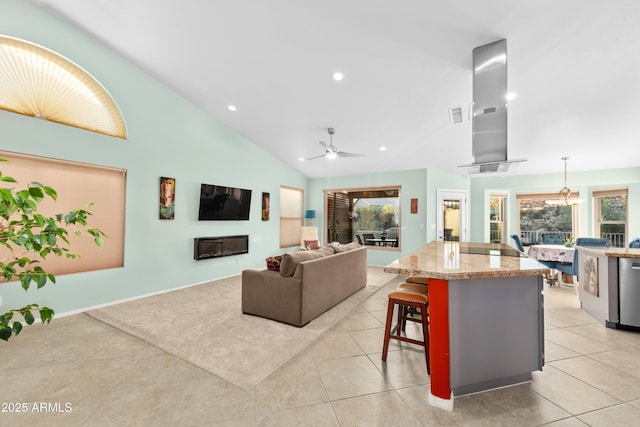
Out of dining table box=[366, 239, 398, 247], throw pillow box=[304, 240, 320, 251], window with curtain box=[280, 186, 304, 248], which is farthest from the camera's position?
window with curtain box=[280, 186, 304, 248]

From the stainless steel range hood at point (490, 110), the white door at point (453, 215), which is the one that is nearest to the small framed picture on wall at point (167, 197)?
the stainless steel range hood at point (490, 110)

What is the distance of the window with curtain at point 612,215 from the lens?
19.8 ft

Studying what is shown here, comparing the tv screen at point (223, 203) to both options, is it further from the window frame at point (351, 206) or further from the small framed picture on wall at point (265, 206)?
the window frame at point (351, 206)

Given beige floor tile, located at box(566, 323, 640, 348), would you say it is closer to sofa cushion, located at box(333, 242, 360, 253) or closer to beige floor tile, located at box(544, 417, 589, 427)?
beige floor tile, located at box(544, 417, 589, 427)

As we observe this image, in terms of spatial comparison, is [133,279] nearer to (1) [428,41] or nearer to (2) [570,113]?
(1) [428,41]

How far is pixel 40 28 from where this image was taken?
10.7 feet

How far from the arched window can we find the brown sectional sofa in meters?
3.05

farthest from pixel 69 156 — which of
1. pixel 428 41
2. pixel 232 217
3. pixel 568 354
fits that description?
pixel 568 354

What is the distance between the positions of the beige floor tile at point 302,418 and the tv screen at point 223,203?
404 cm

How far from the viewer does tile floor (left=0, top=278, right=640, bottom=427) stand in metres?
1.75

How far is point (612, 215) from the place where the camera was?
6.18 metres

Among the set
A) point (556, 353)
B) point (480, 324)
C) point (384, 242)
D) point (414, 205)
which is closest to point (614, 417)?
point (556, 353)

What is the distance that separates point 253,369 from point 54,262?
10.3ft

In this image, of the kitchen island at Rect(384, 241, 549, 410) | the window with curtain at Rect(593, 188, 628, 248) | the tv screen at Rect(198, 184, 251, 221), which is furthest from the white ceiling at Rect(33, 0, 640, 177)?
the kitchen island at Rect(384, 241, 549, 410)
